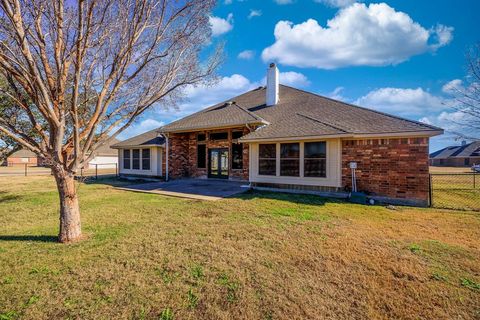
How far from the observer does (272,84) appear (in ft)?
47.6

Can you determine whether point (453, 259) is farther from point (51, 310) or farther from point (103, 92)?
point (103, 92)

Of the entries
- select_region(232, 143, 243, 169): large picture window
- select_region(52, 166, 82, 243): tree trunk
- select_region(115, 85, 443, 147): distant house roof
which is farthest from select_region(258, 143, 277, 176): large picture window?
select_region(52, 166, 82, 243): tree trunk

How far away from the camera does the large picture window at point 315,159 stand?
9535mm

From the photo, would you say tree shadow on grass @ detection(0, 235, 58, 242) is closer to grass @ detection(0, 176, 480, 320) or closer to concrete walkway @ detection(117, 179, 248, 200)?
grass @ detection(0, 176, 480, 320)

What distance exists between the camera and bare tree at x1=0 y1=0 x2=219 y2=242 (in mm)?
4051

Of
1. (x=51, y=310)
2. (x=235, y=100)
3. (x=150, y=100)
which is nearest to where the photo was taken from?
(x=51, y=310)

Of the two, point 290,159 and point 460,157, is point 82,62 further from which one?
point 460,157

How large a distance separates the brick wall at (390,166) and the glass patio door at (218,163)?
6521mm

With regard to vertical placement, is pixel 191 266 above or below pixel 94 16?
below

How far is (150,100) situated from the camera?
5324mm

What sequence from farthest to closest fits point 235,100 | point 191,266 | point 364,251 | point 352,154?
point 235,100
point 352,154
point 364,251
point 191,266

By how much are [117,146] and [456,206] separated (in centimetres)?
1902

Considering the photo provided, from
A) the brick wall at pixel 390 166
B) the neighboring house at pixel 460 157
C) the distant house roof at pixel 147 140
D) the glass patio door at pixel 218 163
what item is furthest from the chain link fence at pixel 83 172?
the neighboring house at pixel 460 157

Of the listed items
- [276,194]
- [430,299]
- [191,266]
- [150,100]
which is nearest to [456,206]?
[276,194]
